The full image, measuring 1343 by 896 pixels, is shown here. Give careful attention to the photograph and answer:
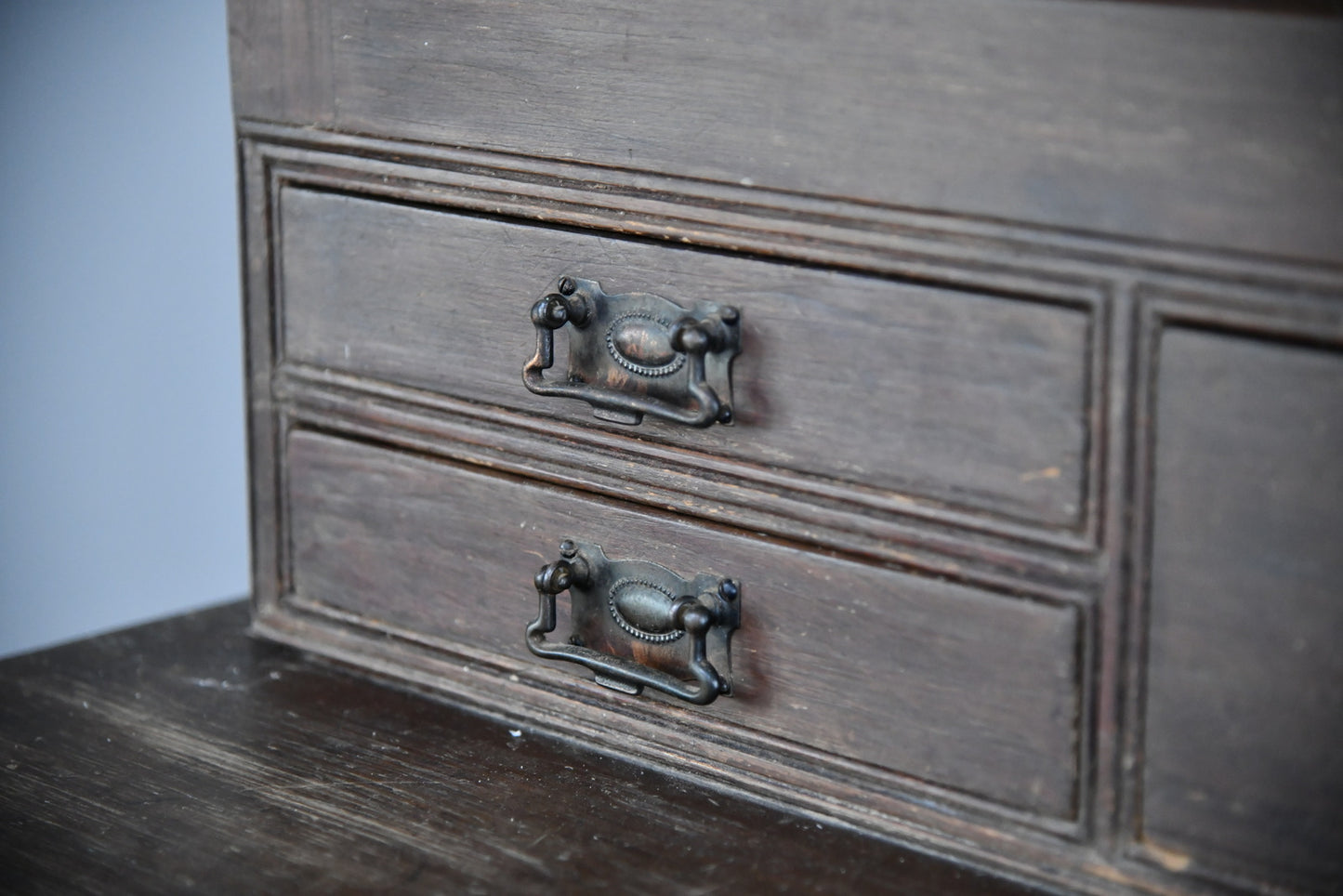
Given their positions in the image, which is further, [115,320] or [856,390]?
[115,320]

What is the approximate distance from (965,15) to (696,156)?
172 mm

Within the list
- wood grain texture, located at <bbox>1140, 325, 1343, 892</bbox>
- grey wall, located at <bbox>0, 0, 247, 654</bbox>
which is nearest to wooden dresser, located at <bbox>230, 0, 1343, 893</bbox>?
Result: wood grain texture, located at <bbox>1140, 325, 1343, 892</bbox>

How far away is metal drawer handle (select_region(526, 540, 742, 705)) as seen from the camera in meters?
0.85

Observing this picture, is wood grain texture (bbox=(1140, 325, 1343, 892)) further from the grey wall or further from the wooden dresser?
the grey wall

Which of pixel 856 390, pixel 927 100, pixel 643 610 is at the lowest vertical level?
pixel 643 610

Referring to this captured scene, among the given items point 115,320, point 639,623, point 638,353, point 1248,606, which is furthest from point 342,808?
point 115,320

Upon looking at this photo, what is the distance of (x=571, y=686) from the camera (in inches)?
37.4

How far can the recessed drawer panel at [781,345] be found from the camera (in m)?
0.73

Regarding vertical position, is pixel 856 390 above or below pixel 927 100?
below

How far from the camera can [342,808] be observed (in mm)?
858

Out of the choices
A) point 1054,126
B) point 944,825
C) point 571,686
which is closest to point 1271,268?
point 1054,126

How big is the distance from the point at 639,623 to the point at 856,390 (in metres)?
0.21

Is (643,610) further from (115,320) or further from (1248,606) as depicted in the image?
(115,320)

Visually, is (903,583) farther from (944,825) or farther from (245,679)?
(245,679)
